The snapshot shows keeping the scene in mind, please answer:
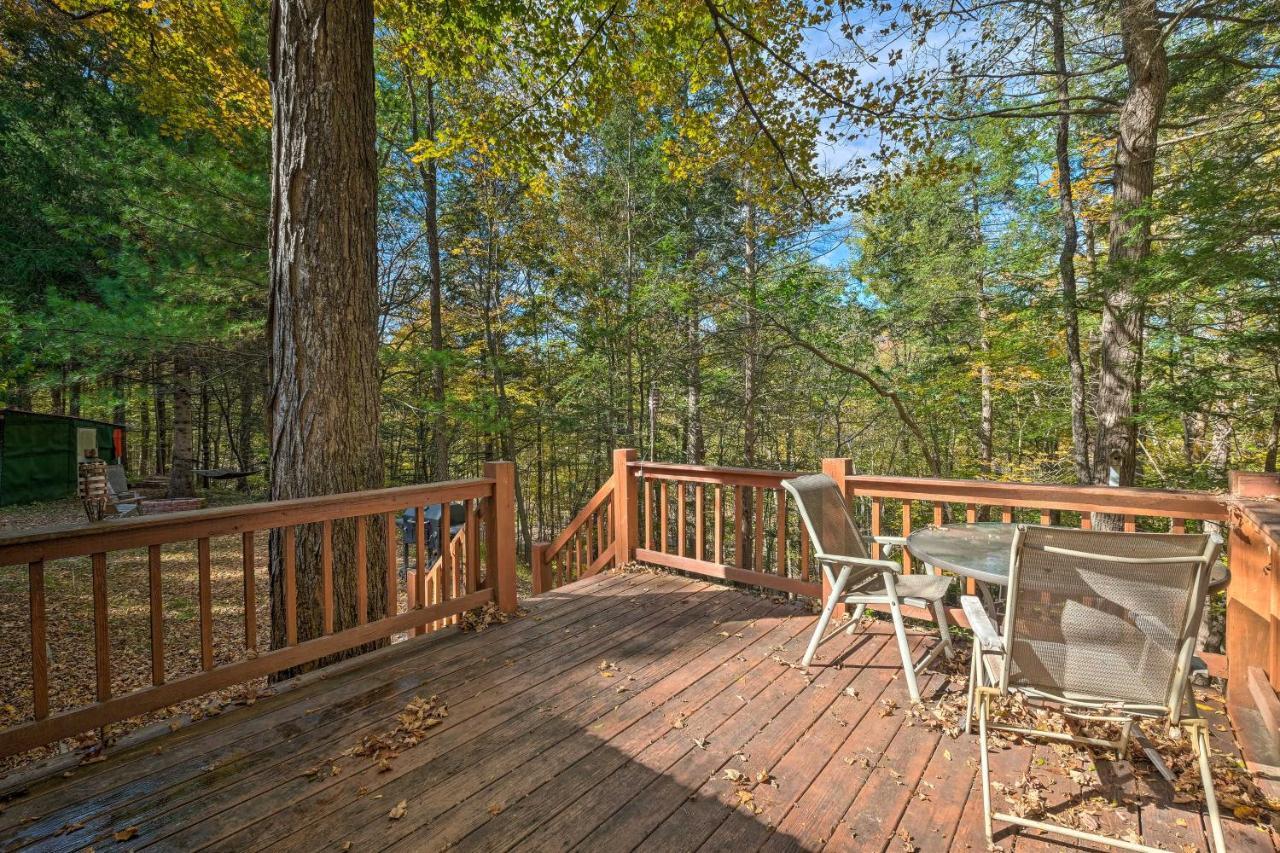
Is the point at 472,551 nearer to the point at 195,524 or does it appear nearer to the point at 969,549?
the point at 195,524

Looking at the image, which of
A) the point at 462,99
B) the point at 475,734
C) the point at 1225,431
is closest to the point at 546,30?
the point at 462,99

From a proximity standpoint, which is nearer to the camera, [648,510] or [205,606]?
[205,606]

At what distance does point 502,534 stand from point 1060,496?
3.15 meters

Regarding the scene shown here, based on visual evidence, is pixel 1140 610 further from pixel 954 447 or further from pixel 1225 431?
pixel 954 447

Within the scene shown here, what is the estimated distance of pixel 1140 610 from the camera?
1618mm

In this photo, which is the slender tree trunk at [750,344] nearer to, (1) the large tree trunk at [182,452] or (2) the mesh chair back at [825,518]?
(2) the mesh chair back at [825,518]

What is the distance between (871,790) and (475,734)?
154 cm

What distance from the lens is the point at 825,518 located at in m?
2.84

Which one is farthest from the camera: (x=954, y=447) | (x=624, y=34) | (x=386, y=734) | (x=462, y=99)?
(x=954, y=447)

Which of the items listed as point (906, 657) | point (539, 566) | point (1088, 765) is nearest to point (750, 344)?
point (539, 566)

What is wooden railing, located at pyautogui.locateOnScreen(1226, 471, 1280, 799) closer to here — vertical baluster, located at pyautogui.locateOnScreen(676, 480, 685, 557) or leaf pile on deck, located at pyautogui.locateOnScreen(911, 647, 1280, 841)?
leaf pile on deck, located at pyautogui.locateOnScreen(911, 647, 1280, 841)

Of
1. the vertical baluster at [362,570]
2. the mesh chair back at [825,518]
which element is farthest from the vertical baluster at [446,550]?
the mesh chair back at [825,518]

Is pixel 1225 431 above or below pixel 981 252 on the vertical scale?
below

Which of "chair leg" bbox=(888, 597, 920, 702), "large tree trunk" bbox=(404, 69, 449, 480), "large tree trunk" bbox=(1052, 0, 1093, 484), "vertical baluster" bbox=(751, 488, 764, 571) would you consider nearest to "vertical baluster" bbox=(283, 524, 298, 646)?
"vertical baluster" bbox=(751, 488, 764, 571)
